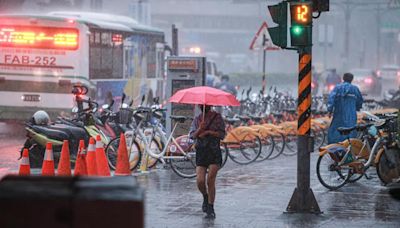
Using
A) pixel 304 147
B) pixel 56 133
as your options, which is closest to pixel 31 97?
pixel 56 133

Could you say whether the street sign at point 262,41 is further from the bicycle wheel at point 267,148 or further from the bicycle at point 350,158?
the bicycle at point 350,158

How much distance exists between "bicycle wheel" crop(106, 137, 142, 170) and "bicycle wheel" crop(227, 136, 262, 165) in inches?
113

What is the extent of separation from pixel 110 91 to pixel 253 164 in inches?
303

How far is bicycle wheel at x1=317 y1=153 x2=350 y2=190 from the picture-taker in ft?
48.0

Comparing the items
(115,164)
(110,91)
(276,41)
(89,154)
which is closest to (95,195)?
(276,41)

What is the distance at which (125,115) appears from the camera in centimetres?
1728

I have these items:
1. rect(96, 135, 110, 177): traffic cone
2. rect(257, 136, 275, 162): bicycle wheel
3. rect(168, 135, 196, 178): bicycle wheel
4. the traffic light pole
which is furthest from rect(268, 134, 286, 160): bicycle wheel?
the traffic light pole

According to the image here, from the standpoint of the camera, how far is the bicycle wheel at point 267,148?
19.7 m

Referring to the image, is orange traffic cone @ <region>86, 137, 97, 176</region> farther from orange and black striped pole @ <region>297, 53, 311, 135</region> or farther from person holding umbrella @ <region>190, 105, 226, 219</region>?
orange and black striped pole @ <region>297, 53, 311, 135</region>

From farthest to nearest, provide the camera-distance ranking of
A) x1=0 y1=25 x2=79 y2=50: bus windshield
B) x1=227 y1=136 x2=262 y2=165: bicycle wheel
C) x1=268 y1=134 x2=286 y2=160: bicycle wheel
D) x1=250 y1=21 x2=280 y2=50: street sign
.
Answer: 1. x1=250 y1=21 x2=280 y2=50: street sign
2. x1=0 y1=25 x2=79 y2=50: bus windshield
3. x1=268 y1=134 x2=286 y2=160: bicycle wheel
4. x1=227 y1=136 x2=262 y2=165: bicycle wheel

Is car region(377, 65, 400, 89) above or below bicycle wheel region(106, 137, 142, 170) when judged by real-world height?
above

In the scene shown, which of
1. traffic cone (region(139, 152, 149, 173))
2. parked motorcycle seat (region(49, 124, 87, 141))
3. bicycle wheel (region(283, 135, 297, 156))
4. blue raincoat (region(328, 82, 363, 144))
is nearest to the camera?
traffic cone (region(139, 152, 149, 173))

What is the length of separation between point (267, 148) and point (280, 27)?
781cm

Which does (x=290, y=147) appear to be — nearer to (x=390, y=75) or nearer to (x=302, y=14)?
(x=302, y=14)
